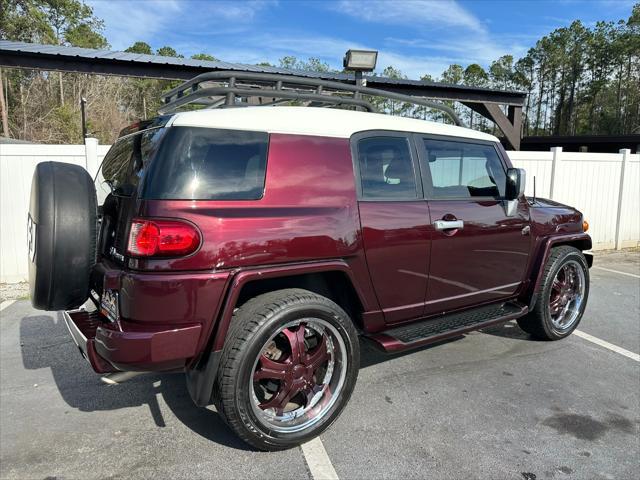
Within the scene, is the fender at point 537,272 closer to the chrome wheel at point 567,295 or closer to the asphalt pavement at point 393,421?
the chrome wheel at point 567,295

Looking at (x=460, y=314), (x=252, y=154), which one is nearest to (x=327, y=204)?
(x=252, y=154)

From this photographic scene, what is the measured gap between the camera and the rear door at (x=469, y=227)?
10.7 ft

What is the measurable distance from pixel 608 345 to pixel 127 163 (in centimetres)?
446

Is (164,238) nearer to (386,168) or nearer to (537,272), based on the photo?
(386,168)

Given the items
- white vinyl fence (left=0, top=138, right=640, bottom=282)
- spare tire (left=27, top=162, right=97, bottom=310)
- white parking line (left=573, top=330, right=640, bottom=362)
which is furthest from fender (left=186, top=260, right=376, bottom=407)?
white vinyl fence (left=0, top=138, right=640, bottom=282)

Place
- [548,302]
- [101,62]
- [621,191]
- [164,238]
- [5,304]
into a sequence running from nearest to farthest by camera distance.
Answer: [164,238], [548,302], [5,304], [101,62], [621,191]

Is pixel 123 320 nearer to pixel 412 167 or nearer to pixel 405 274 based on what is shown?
pixel 405 274

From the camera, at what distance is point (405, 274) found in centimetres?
305

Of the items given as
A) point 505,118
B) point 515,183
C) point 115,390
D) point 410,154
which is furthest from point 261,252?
point 505,118

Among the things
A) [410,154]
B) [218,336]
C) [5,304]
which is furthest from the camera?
[5,304]

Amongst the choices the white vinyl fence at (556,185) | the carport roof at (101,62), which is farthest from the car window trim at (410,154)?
the carport roof at (101,62)

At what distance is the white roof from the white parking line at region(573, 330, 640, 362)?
9.24 ft

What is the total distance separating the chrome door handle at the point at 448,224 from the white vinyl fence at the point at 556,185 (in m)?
5.07

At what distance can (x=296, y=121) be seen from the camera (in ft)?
8.81
